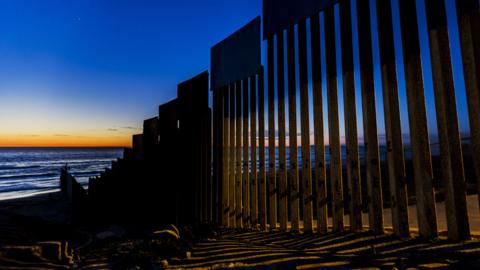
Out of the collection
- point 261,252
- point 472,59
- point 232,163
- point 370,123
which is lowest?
point 261,252

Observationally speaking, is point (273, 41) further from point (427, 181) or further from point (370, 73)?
point (427, 181)

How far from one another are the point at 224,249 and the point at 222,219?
5.91 feet

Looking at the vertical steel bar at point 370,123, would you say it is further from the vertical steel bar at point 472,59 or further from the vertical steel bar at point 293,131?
the vertical steel bar at point 293,131

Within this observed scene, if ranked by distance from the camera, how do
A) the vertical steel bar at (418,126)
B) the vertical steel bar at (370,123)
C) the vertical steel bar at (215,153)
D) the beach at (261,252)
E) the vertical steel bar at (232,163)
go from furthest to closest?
the vertical steel bar at (215,153), the vertical steel bar at (232,163), the vertical steel bar at (370,123), the vertical steel bar at (418,126), the beach at (261,252)

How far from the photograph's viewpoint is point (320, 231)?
344 centimetres

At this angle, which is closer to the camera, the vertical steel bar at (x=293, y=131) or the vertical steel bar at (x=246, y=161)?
the vertical steel bar at (x=293, y=131)

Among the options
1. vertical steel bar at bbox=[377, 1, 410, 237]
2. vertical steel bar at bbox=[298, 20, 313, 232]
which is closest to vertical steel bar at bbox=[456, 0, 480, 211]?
vertical steel bar at bbox=[377, 1, 410, 237]

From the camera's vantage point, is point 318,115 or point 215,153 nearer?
point 318,115

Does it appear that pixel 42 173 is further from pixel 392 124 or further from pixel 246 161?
pixel 392 124

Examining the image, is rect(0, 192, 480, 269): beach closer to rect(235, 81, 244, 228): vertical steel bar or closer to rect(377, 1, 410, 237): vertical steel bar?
rect(377, 1, 410, 237): vertical steel bar

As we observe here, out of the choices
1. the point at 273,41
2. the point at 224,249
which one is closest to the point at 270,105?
the point at 273,41

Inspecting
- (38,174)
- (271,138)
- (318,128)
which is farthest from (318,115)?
(38,174)

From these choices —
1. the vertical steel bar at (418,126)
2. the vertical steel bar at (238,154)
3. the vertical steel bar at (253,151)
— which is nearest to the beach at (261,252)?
the vertical steel bar at (418,126)

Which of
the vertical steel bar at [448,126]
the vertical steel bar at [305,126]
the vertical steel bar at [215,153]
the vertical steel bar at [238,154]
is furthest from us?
the vertical steel bar at [215,153]
